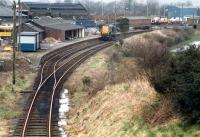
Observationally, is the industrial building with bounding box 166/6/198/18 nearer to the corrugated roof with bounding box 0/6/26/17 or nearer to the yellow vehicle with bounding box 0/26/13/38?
the corrugated roof with bounding box 0/6/26/17

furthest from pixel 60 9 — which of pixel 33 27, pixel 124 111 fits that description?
pixel 124 111

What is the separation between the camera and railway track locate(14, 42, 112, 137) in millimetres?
26145

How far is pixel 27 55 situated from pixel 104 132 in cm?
3272

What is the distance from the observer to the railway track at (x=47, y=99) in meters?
26.1

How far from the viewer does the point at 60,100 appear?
33.9 meters

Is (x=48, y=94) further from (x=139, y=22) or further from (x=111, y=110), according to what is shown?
(x=139, y=22)

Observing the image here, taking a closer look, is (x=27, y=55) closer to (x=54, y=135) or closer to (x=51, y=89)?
(x=51, y=89)

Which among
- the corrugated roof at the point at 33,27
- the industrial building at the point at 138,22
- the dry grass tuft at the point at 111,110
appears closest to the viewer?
the dry grass tuft at the point at 111,110

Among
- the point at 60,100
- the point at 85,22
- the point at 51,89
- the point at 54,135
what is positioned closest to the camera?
the point at 54,135

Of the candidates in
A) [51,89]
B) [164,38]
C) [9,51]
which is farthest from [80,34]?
[51,89]

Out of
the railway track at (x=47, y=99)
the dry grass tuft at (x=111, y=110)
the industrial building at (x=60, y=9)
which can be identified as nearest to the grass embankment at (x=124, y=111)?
the dry grass tuft at (x=111, y=110)

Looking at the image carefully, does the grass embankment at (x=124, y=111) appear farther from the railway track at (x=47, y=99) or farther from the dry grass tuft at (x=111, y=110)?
the railway track at (x=47, y=99)

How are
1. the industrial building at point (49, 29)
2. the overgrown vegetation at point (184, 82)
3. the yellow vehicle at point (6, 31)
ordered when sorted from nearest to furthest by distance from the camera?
the overgrown vegetation at point (184, 82) < the yellow vehicle at point (6, 31) < the industrial building at point (49, 29)

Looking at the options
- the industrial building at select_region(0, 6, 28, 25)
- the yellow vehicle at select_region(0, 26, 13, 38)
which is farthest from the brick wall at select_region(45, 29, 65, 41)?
the yellow vehicle at select_region(0, 26, 13, 38)
